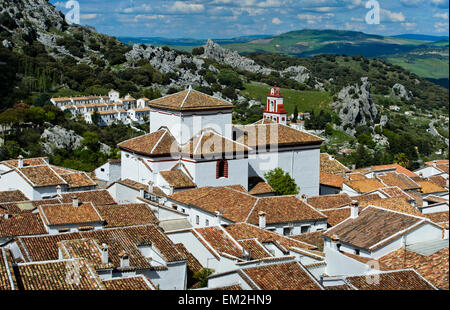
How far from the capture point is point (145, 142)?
27312 mm

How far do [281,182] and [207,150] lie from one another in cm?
418

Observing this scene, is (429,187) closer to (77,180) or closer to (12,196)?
(77,180)

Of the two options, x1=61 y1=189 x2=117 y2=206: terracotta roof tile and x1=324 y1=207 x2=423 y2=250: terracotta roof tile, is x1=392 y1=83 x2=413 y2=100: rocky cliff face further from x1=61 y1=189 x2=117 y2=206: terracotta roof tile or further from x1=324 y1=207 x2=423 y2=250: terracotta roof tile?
x1=324 y1=207 x2=423 y2=250: terracotta roof tile

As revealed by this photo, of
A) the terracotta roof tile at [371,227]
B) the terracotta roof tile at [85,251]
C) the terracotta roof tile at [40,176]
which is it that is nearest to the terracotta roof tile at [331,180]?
the terracotta roof tile at [40,176]

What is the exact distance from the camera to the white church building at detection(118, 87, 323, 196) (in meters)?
25.8

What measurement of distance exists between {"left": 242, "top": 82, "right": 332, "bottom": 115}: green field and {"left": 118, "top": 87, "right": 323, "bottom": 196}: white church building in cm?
7136

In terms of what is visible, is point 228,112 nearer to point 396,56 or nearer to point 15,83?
point 15,83

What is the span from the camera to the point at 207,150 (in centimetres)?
2572

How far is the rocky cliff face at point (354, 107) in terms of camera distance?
9744cm

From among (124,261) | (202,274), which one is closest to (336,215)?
(202,274)

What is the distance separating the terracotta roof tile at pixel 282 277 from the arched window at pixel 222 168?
1439 cm

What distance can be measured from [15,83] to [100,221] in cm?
6165

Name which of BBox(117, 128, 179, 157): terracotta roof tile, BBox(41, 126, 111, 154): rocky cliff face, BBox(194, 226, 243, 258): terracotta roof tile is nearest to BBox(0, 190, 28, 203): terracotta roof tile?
BBox(117, 128, 179, 157): terracotta roof tile
